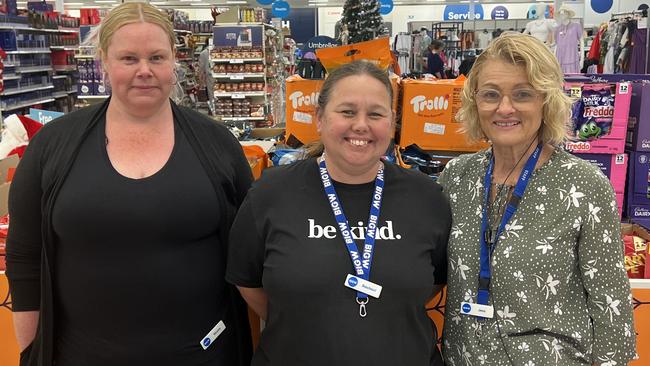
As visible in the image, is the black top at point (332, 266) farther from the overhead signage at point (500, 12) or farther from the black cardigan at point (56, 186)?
the overhead signage at point (500, 12)

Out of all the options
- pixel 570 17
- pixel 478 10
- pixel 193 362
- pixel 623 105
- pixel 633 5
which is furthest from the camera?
pixel 478 10

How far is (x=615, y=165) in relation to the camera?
13.1 ft

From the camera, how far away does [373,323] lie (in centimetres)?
150

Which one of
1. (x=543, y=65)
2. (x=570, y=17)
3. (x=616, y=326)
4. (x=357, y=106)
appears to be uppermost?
(x=570, y=17)

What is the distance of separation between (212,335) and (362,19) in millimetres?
2997

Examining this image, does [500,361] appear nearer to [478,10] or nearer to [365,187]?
[365,187]

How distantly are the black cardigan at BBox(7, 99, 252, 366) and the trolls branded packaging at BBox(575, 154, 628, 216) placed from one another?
9.97 ft

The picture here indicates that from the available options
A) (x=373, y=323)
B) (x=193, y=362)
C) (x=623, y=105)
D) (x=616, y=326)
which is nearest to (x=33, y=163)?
(x=193, y=362)

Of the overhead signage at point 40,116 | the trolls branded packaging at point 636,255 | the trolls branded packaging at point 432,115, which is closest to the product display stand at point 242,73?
the overhead signage at point 40,116

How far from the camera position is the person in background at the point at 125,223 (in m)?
1.60

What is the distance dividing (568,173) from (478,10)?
972 inches

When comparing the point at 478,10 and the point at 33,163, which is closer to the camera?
the point at 33,163

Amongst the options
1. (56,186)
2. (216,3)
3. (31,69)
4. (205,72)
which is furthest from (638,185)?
(216,3)

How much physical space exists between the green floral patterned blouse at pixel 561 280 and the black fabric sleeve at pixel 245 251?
660 mm
